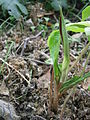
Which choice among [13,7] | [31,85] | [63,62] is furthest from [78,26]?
[13,7]

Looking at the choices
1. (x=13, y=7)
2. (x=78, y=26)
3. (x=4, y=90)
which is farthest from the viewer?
(x=13, y=7)

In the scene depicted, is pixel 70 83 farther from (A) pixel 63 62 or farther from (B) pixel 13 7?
(B) pixel 13 7

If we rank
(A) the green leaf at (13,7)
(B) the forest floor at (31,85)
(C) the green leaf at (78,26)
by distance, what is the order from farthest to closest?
(A) the green leaf at (13,7) → (B) the forest floor at (31,85) → (C) the green leaf at (78,26)

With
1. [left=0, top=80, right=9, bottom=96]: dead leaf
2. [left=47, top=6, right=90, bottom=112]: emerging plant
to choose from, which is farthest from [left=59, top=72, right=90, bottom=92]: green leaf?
[left=0, top=80, right=9, bottom=96]: dead leaf

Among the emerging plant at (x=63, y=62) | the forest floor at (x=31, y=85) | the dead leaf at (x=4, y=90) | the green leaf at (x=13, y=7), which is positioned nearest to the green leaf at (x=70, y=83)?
the emerging plant at (x=63, y=62)

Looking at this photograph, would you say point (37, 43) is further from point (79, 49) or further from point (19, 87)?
point (19, 87)

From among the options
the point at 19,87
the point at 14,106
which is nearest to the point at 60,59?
the point at 19,87

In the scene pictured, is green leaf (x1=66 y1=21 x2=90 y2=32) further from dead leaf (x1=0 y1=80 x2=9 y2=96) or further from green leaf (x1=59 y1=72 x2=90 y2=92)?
dead leaf (x1=0 y1=80 x2=9 y2=96)

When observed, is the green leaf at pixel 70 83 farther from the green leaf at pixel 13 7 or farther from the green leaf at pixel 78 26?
the green leaf at pixel 13 7
